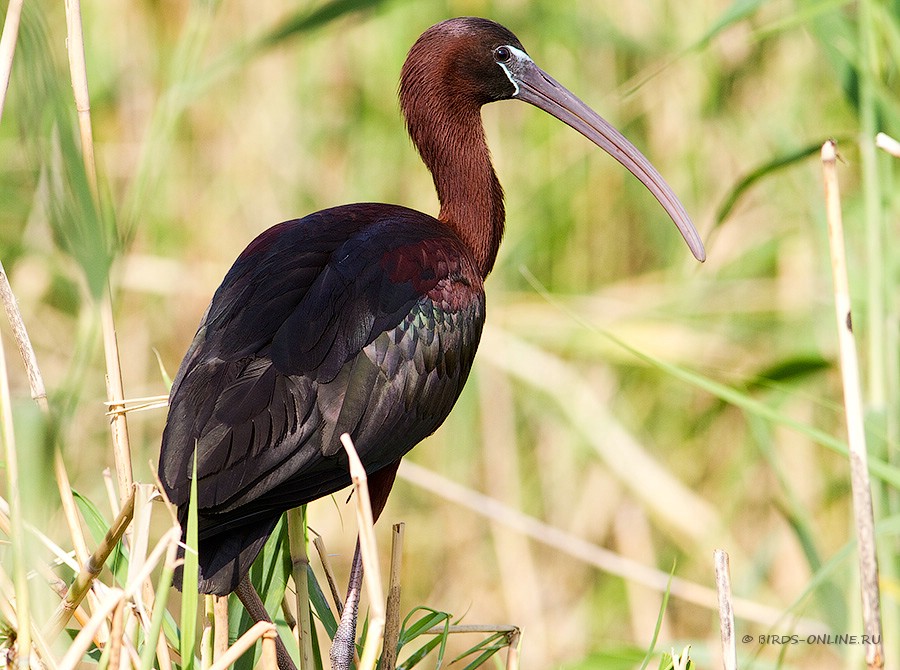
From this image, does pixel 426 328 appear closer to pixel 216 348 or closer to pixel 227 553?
pixel 216 348

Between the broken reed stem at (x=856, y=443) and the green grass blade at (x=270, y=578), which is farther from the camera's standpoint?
the green grass blade at (x=270, y=578)

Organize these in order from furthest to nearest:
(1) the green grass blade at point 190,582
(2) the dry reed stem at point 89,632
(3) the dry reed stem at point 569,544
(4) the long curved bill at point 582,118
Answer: (3) the dry reed stem at point 569,544
(4) the long curved bill at point 582,118
(1) the green grass blade at point 190,582
(2) the dry reed stem at point 89,632

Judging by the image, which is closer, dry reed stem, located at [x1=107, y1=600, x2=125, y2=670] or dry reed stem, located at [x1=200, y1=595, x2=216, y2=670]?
dry reed stem, located at [x1=107, y1=600, x2=125, y2=670]

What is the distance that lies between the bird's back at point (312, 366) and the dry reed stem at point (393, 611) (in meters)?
0.18

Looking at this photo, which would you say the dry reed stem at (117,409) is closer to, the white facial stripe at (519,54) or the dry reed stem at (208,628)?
the dry reed stem at (208,628)

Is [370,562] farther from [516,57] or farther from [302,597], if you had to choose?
[516,57]

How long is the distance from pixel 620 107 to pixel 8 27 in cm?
317

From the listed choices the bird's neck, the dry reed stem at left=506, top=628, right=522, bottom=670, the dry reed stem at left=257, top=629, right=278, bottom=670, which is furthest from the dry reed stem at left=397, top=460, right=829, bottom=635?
the dry reed stem at left=257, top=629, right=278, bottom=670

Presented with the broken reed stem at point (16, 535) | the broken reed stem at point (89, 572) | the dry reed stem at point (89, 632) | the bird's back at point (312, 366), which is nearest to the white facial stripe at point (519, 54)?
the bird's back at point (312, 366)

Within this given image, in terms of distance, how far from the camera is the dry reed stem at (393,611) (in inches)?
95.3

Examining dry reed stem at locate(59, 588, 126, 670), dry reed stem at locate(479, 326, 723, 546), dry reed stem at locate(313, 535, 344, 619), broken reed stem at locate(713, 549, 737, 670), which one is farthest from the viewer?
dry reed stem at locate(479, 326, 723, 546)

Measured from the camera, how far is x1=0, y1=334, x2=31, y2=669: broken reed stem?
1.55 meters

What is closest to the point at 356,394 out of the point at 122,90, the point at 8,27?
the point at 8,27

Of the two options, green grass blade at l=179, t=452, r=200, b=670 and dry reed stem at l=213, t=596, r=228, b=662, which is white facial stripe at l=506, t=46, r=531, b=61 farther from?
green grass blade at l=179, t=452, r=200, b=670
